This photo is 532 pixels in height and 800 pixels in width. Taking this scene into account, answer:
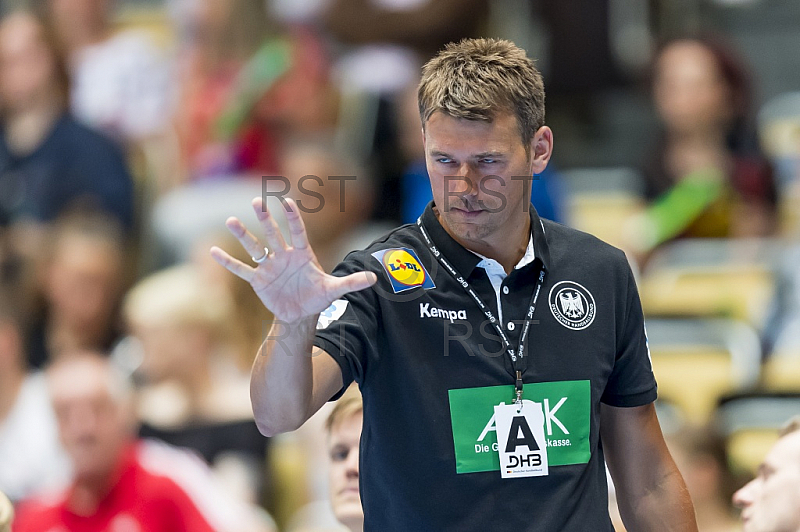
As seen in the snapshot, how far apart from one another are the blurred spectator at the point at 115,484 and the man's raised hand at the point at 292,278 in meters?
2.59

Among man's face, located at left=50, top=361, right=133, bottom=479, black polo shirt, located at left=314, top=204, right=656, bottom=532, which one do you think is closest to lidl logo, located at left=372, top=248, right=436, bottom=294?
black polo shirt, located at left=314, top=204, right=656, bottom=532

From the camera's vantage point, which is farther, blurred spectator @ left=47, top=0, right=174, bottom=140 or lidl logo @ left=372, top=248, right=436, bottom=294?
blurred spectator @ left=47, top=0, right=174, bottom=140

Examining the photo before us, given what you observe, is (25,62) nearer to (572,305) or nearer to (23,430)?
(23,430)

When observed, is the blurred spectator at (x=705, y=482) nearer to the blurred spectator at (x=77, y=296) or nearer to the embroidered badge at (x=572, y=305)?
the embroidered badge at (x=572, y=305)

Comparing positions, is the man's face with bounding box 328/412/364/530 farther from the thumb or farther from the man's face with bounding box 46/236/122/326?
the man's face with bounding box 46/236/122/326

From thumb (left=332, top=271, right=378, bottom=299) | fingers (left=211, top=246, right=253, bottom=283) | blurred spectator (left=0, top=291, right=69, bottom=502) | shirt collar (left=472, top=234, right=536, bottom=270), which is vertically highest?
fingers (left=211, top=246, right=253, bottom=283)

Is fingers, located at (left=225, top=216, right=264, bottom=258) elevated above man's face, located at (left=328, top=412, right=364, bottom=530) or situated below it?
above

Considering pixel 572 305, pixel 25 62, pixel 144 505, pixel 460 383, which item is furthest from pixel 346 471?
pixel 25 62

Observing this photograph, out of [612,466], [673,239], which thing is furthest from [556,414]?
[673,239]

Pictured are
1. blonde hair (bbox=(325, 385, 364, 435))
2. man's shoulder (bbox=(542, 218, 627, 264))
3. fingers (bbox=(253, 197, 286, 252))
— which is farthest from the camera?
blonde hair (bbox=(325, 385, 364, 435))

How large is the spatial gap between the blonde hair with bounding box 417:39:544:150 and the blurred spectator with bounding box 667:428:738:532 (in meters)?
2.38

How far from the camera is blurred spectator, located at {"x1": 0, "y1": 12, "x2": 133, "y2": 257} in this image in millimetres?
7035

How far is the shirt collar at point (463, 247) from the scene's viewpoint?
8.60ft

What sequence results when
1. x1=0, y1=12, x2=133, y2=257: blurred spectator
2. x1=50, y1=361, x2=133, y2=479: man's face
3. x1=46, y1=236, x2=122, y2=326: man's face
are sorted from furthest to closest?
x1=0, y1=12, x2=133, y2=257: blurred spectator
x1=46, y1=236, x2=122, y2=326: man's face
x1=50, y1=361, x2=133, y2=479: man's face
